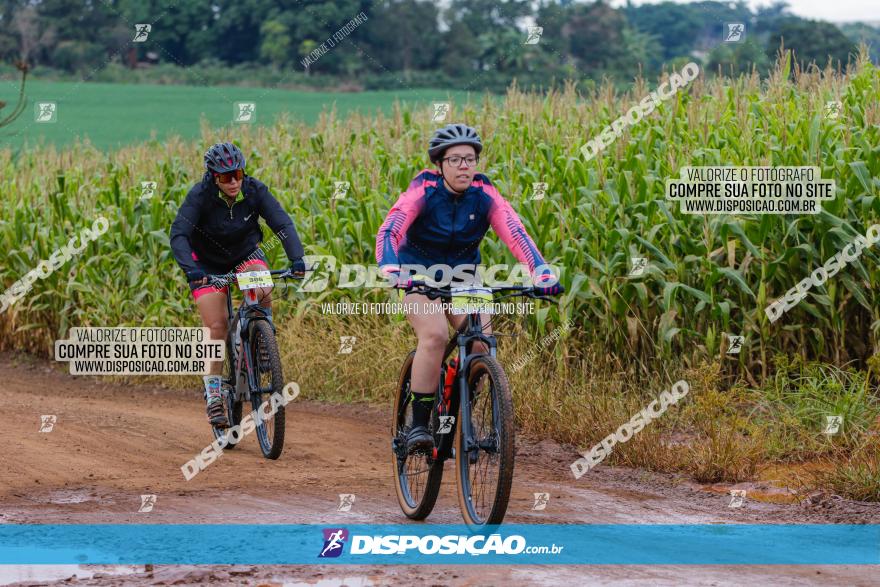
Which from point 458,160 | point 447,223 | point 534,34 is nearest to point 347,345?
point 534,34

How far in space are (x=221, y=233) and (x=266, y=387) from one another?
4.39 ft

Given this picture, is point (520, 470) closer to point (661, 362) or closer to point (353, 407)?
point (661, 362)

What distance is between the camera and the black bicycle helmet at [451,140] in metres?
7.61

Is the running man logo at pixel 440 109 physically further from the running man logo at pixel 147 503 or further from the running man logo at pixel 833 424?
the running man logo at pixel 147 503

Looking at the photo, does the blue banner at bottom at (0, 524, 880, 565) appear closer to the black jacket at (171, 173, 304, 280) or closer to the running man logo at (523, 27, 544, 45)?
the black jacket at (171, 173, 304, 280)

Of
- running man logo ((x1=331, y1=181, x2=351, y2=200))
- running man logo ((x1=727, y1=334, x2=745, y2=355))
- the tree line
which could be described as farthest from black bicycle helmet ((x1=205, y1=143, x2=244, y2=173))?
the tree line

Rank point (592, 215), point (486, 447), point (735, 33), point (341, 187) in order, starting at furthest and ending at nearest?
point (341, 187) → point (735, 33) → point (592, 215) → point (486, 447)

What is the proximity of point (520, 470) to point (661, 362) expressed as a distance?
2361 mm

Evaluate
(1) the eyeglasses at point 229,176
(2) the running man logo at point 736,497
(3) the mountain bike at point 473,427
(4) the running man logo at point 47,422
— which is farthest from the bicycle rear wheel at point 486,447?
(4) the running man logo at point 47,422

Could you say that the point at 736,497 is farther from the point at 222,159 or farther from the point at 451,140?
the point at 222,159

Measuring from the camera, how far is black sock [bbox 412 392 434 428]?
7735 mm

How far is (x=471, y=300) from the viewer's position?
24.5 feet

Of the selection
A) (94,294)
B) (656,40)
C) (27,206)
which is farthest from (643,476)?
(656,40)

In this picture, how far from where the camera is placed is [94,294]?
53.5 feet
